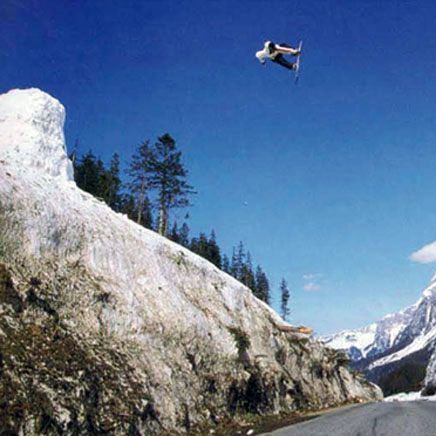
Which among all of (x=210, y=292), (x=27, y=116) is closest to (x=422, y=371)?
(x=210, y=292)

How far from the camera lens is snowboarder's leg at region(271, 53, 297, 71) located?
46.2 feet

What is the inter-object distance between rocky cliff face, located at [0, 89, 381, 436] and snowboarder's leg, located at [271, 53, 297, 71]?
13.2 meters

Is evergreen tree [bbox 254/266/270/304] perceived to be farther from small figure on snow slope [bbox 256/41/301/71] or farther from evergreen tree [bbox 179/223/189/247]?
small figure on snow slope [bbox 256/41/301/71]

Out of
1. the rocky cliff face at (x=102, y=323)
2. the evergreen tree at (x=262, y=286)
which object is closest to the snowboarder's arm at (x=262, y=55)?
the rocky cliff face at (x=102, y=323)

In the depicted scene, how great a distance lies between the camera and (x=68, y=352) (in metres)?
14.5

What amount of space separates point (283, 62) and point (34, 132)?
18869 mm

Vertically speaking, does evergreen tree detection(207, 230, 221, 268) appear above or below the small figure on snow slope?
above

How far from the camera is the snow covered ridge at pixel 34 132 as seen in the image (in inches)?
958

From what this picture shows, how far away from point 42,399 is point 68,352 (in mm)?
2673

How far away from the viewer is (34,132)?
26062 mm

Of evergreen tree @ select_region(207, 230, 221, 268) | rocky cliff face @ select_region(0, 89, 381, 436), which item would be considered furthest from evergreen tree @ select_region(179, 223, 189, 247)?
rocky cliff face @ select_region(0, 89, 381, 436)

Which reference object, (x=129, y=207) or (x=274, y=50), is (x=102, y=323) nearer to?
(x=274, y=50)

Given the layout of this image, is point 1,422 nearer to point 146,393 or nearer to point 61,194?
point 146,393

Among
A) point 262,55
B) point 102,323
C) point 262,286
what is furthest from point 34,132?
point 262,286
